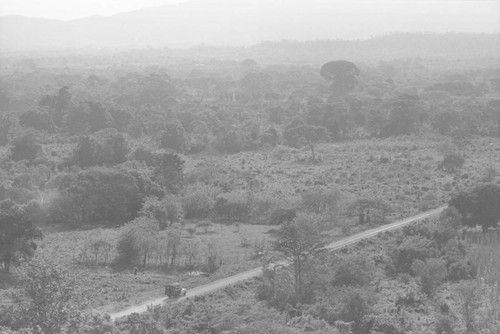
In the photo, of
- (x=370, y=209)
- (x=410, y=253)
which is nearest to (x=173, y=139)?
(x=370, y=209)

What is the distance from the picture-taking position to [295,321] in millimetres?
21812

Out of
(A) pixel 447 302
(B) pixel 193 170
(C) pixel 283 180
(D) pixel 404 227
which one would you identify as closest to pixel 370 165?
(C) pixel 283 180

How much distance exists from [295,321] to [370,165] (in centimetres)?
2658

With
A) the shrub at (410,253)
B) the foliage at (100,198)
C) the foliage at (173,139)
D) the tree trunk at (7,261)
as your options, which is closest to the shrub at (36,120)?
the foliage at (173,139)

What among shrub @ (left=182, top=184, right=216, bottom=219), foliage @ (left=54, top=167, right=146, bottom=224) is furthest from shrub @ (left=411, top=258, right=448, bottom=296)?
foliage @ (left=54, top=167, right=146, bottom=224)

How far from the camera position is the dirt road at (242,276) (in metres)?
23.6

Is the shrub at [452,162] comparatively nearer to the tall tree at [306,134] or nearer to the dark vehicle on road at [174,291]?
the tall tree at [306,134]

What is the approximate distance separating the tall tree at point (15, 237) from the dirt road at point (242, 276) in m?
6.01

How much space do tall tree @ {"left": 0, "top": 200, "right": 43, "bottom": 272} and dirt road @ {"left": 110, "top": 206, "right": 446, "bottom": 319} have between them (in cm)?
601

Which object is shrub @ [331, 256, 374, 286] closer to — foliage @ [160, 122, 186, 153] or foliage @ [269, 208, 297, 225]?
foliage @ [269, 208, 297, 225]

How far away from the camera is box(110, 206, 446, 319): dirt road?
23.6m

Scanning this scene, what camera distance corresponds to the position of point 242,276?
26688 millimetres

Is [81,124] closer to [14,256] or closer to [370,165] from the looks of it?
[370,165]

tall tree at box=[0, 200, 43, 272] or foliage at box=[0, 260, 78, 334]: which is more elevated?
foliage at box=[0, 260, 78, 334]
